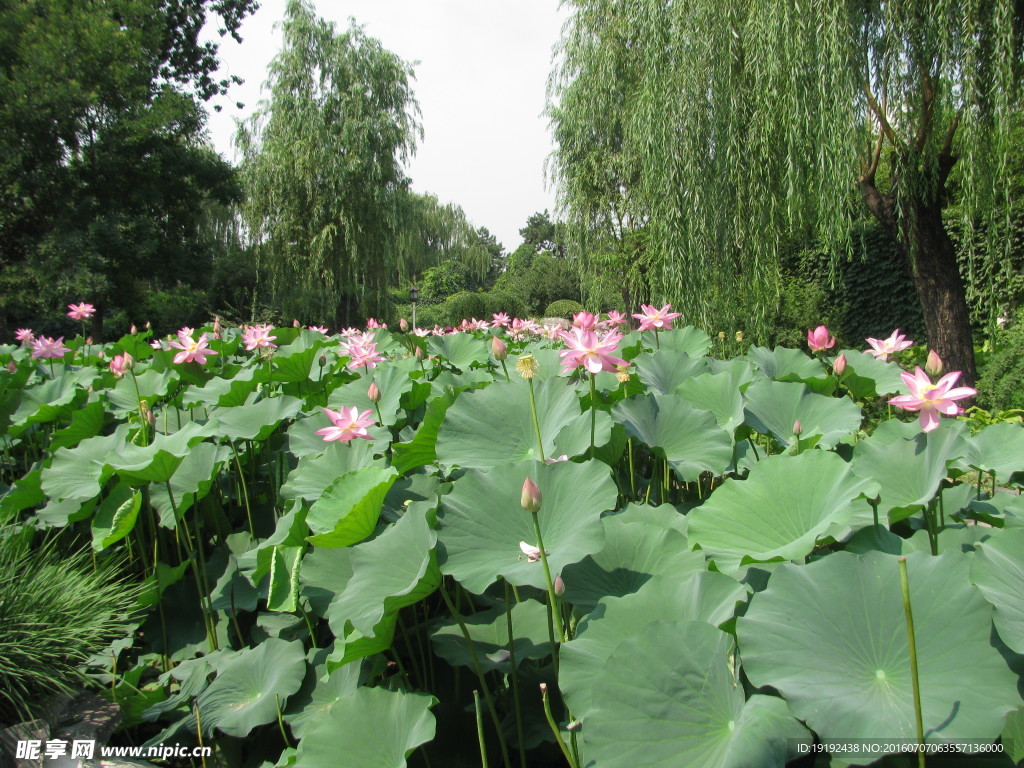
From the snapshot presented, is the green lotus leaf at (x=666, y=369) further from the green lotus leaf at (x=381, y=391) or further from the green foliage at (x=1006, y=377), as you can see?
the green foliage at (x=1006, y=377)

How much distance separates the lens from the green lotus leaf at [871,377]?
4.38 ft

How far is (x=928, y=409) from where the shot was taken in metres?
0.81

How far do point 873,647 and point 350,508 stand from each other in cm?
66

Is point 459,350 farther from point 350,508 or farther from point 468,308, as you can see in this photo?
point 468,308

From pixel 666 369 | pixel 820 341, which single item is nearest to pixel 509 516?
pixel 666 369

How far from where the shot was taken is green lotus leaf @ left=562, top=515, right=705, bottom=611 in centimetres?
77

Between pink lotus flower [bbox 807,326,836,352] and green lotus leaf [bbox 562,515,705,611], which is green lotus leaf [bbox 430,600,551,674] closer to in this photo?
green lotus leaf [bbox 562,515,705,611]

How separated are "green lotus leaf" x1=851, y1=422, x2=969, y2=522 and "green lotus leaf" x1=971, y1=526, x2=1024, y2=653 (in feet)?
0.44

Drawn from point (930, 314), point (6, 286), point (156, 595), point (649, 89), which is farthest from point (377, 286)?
point (156, 595)

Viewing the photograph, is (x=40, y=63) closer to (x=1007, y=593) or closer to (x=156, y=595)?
(x=156, y=595)

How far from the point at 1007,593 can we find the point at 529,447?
2.22 ft

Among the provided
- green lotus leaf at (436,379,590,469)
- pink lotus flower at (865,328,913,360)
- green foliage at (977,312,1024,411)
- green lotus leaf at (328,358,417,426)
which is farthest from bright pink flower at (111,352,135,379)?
green foliage at (977,312,1024,411)

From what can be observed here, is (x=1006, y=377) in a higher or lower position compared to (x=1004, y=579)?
lower

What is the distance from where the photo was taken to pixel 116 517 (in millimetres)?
1180
